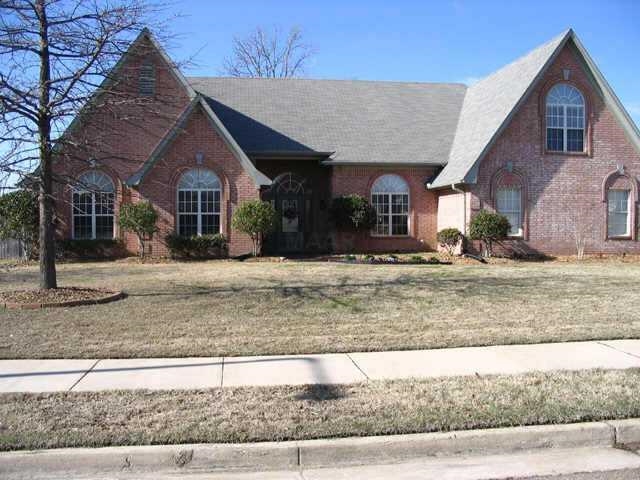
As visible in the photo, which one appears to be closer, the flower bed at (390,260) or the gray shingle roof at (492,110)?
the flower bed at (390,260)

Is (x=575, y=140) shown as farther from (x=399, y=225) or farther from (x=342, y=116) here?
(x=342, y=116)

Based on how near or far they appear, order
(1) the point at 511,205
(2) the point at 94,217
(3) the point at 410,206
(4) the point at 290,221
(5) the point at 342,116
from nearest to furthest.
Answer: (2) the point at 94,217 → (1) the point at 511,205 → (3) the point at 410,206 → (4) the point at 290,221 → (5) the point at 342,116

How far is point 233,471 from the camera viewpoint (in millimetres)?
4750

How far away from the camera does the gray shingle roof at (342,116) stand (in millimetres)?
23031

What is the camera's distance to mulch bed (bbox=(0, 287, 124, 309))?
10.5 metres

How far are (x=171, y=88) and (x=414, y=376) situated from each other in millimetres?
17127

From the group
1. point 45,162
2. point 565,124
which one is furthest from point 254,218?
point 565,124

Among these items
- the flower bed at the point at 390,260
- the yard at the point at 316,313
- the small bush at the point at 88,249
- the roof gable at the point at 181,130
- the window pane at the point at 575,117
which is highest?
the window pane at the point at 575,117

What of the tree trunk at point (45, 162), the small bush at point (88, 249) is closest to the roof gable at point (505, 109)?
the small bush at point (88, 249)

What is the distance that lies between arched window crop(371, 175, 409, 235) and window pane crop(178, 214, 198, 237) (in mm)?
6714

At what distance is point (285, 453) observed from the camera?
15.9 feet

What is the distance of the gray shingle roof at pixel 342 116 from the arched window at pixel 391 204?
1021mm

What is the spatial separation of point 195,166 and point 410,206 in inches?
325

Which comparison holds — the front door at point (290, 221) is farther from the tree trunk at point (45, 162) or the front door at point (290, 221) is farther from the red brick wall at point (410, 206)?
the tree trunk at point (45, 162)
